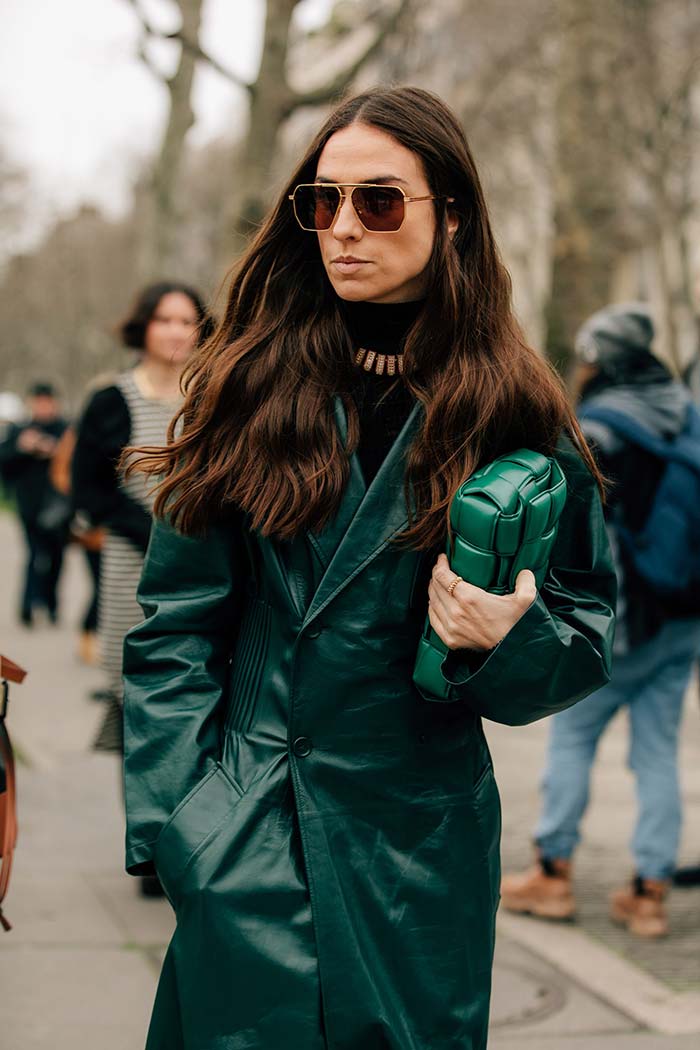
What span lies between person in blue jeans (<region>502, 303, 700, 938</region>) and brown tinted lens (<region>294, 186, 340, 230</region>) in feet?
8.04

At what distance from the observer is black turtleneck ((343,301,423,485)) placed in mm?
2488

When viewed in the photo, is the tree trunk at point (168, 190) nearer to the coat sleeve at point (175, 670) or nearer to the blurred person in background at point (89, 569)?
the blurred person in background at point (89, 569)

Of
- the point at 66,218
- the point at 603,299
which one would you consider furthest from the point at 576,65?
the point at 66,218

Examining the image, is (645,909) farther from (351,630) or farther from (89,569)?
(89,569)

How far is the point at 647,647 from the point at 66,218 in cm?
3727

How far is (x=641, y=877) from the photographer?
16.4 ft

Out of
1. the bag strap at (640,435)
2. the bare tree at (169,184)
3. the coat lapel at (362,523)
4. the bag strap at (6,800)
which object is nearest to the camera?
the coat lapel at (362,523)

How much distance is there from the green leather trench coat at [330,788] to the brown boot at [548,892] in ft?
8.78

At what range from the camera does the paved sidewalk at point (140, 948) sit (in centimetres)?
407

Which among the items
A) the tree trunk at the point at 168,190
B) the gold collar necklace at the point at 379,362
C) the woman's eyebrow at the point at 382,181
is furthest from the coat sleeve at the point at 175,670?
the tree trunk at the point at 168,190

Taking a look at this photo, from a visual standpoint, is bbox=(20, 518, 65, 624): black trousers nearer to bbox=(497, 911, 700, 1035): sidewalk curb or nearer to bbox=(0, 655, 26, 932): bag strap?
bbox=(497, 911, 700, 1035): sidewalk curb

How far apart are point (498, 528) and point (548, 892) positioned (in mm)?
3141

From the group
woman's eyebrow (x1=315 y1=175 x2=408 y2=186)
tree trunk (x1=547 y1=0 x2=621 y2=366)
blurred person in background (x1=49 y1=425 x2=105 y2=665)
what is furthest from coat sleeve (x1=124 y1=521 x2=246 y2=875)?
tree trunk (x1=547 y1=0 x2=621 y2=366)

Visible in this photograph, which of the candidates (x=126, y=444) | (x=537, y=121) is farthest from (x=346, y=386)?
(x=537, y=121)
